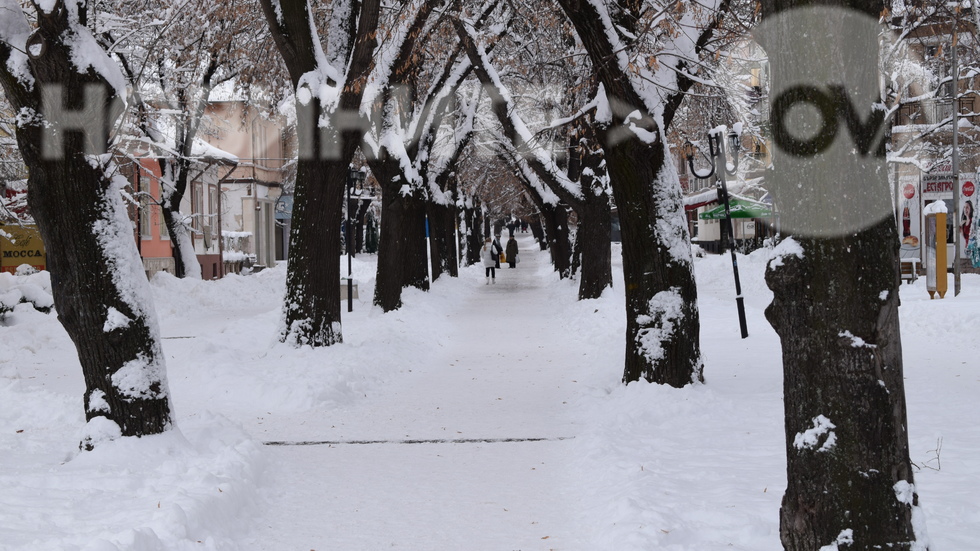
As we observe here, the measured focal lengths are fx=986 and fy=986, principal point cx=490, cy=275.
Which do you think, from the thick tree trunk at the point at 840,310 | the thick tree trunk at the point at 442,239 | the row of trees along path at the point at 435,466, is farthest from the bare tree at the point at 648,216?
the thick tree trunk at the point at 442,239

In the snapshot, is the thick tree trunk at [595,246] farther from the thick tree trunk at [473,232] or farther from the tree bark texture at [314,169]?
the thick tree trunk at [473,232]

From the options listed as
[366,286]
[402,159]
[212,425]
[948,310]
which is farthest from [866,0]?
[366,286]

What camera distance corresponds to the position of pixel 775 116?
4367mm

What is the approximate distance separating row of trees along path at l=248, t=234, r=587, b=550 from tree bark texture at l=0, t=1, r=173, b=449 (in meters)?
1.24

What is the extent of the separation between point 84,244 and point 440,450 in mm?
3097

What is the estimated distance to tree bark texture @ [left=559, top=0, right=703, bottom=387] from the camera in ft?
32.2

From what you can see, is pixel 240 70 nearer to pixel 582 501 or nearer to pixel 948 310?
pixel 948 310

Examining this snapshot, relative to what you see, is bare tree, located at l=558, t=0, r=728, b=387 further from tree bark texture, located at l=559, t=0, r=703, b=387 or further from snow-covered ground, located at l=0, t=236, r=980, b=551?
snow-covered ground, located at l=0, t=236, r=980, b=551

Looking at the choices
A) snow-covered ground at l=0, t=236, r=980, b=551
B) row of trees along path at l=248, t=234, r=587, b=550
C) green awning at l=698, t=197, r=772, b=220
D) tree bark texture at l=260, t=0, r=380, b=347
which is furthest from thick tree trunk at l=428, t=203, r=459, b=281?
row of trees along path at l=248, t=234, r=587, b=550

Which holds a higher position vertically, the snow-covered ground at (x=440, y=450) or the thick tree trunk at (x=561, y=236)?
the thick tree trunk at (x=561, y=236)

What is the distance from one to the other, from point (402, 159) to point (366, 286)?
403 inches

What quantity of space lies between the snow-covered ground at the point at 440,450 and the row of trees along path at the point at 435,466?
23mm

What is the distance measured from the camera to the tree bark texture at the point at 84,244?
6992 millimetres

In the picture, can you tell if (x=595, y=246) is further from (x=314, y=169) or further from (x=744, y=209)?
(x=744, y=209)
